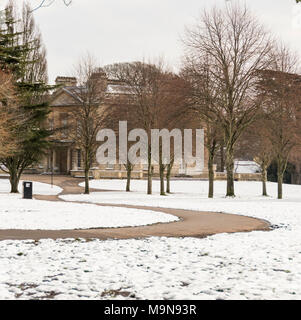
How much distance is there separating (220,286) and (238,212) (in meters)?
14.4

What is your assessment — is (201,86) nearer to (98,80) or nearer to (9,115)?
(98,80)

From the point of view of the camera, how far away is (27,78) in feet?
123

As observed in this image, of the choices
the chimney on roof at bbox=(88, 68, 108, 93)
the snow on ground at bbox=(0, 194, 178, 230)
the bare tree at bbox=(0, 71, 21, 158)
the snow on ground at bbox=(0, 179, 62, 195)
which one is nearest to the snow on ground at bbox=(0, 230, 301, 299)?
the snow on ground at bbox=(0, 194, 178, 230)

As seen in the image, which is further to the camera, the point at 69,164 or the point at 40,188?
the point at 69,164

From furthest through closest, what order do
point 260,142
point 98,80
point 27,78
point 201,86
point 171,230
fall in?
point 260,142 < point 98,80 < point 27,78 < point 201,86 < point 171,230

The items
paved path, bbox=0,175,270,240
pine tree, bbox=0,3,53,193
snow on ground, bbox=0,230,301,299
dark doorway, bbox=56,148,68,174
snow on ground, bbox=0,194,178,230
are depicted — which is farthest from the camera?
dark doorway, bbox=56,148,68,174

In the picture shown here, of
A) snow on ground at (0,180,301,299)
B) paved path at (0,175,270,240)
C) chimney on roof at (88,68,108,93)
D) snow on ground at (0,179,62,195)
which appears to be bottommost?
snow on ground at (0,179,62,195)

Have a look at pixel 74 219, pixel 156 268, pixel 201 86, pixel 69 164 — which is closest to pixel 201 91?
pixel 201 86

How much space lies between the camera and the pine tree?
33.0 metres

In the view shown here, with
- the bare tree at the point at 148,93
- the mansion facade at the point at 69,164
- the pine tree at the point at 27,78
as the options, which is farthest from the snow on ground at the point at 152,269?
the mansion facade at the point at 69,164

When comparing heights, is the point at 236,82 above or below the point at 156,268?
above

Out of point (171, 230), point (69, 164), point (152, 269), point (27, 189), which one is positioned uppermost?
point (69, 164)

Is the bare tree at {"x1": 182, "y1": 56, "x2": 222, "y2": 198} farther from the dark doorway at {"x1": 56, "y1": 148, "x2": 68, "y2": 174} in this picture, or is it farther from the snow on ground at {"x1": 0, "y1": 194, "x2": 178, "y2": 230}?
the dark doorway at {"x1": 56, "y1": 148, "x2": 68, "y2": 174}
